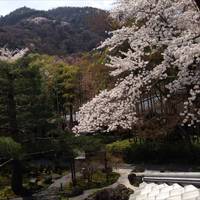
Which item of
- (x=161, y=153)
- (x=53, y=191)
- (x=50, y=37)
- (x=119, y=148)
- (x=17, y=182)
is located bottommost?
(x=53, y=191)

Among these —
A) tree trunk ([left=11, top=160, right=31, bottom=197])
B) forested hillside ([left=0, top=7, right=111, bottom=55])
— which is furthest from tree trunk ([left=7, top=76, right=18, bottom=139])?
forested hillside ([left=0, top=7, right=111, bottom=55])

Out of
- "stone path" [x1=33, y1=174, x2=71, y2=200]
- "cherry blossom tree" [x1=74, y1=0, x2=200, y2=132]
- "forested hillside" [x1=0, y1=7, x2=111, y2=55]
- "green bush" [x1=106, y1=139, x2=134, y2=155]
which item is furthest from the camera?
"forested hillside" [x1=0, y1=7, x2=111, y2=55]

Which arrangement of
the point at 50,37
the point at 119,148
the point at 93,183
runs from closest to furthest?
the point at 93,183, the point at 119,148, the point at 50,37

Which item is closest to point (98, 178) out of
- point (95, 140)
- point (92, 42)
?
point (95, 140)

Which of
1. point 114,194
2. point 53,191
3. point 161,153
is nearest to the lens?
point 114,194

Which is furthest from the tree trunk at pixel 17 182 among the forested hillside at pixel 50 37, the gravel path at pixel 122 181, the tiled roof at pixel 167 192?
the forested hillside at pixel 50 37

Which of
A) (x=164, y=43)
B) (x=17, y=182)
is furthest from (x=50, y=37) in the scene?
(x=164, y=43)

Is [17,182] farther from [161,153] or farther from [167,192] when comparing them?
[167,192]

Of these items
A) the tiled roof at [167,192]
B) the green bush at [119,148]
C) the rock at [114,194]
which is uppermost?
the green bush at [119,148]

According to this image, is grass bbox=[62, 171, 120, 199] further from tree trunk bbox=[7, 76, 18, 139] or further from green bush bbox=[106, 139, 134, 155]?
green bush bbox=[106, 139, 134, 155]

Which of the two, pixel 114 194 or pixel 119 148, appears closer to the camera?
pixel 114 194

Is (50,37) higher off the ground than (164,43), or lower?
higher

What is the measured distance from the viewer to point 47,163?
23.9 m

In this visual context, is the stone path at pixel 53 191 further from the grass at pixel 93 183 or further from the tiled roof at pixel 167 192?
the tiled roof at pixel 167 192
